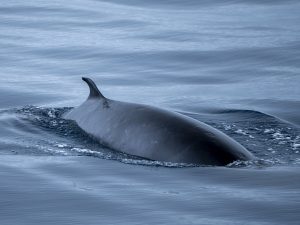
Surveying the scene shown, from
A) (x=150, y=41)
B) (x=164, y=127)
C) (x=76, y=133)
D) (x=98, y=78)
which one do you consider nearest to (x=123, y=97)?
(x=98, y=78)

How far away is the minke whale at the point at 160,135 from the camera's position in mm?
7969

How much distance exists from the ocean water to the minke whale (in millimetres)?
123

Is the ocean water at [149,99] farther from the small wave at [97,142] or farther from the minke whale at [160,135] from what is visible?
the minke whale at [160,135]

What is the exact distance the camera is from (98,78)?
1546 cm

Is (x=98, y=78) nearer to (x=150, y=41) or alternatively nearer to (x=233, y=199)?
(x=150, y=41)

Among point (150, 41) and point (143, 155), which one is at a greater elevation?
point (150, 41)

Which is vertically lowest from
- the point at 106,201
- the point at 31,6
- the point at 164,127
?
the point at 106,201

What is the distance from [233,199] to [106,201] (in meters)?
1.02

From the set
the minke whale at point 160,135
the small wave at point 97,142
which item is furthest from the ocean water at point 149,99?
the minke whale at point 160,135

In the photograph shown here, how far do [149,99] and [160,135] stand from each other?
4957mm

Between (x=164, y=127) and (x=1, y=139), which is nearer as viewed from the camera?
(x=164, y=127)

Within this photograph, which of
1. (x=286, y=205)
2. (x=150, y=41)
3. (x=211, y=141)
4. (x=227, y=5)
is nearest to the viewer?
(x=286, y=205)

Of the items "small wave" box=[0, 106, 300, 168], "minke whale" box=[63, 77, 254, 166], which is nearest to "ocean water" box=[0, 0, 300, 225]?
"small wave" box=[0, 106, 300, 168]

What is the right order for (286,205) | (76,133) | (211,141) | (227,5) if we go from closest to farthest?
(286,205) → (211,141) → (76,133) → (227,5)
